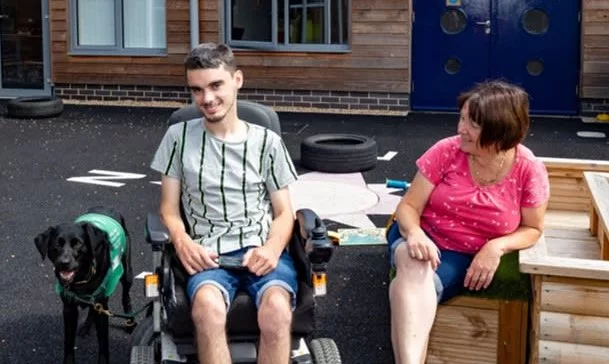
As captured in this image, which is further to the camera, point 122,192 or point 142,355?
point 122,192

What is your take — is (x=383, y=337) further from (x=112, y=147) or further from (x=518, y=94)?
(x=112, y=147)

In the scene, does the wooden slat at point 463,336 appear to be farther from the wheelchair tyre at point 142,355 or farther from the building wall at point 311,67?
the building wall at point 311,67

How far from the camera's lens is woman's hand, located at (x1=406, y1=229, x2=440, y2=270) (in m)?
3.58

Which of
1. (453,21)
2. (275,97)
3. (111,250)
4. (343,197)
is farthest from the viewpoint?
(275,97)

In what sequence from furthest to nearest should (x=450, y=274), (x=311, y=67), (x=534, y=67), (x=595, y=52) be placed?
(x=311, y=67)
(x=534, y=67)
(x=595, y=52)
(x=450, y=274)

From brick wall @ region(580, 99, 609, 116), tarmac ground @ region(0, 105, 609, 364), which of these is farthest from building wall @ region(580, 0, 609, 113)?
tarmac ground @ region(0, 105, 609, 364)

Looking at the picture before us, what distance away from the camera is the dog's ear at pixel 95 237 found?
12.6 feet

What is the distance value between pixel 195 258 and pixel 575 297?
51.9 inches

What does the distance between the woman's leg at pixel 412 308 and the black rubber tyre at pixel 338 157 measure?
4650 millimetres

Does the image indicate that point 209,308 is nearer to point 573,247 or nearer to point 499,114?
point 499,114

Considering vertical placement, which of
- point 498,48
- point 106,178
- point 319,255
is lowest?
point 106,178

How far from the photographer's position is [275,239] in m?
3.57

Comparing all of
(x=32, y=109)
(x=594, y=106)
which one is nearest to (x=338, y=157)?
(x=594, y=106)

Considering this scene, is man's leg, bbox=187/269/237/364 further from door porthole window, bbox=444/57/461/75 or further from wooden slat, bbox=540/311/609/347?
door porthole window, bbox=444/57/461/75
